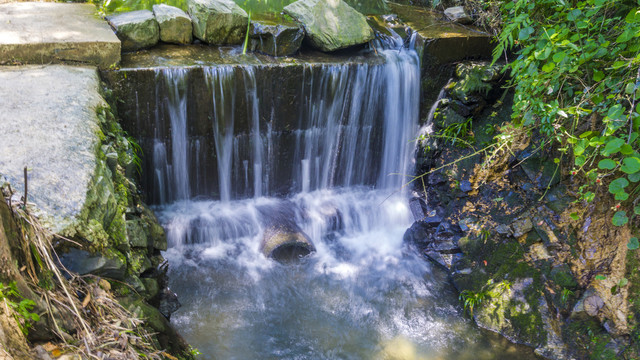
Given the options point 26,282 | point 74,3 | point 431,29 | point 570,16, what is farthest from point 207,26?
point 26,282

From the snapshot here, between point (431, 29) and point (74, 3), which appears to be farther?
point (431, 29)

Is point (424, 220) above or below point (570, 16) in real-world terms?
below

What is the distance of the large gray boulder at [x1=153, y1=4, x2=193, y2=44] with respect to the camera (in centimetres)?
500

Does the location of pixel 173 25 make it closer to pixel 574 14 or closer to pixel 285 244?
A: pixel 285 244

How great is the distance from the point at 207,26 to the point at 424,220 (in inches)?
136

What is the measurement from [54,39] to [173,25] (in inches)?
51.3

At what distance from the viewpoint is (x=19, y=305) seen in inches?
62.4

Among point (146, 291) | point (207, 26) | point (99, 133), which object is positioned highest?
point (207, 26)

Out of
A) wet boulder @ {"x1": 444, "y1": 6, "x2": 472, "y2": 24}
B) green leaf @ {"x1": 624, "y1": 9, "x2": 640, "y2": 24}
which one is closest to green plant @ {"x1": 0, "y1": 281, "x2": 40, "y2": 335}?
green leaf @ {"x1": 624, "y1": 9, "x2": 640, "y2": 24}

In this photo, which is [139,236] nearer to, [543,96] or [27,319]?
[27,319]

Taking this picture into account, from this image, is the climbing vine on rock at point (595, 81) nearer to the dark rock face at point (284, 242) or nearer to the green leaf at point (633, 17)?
the green leaf at point (633, 17)

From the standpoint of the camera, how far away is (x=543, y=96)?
3.90m

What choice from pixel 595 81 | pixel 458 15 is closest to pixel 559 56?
pixel 595 81

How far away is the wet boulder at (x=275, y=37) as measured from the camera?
205 inches
